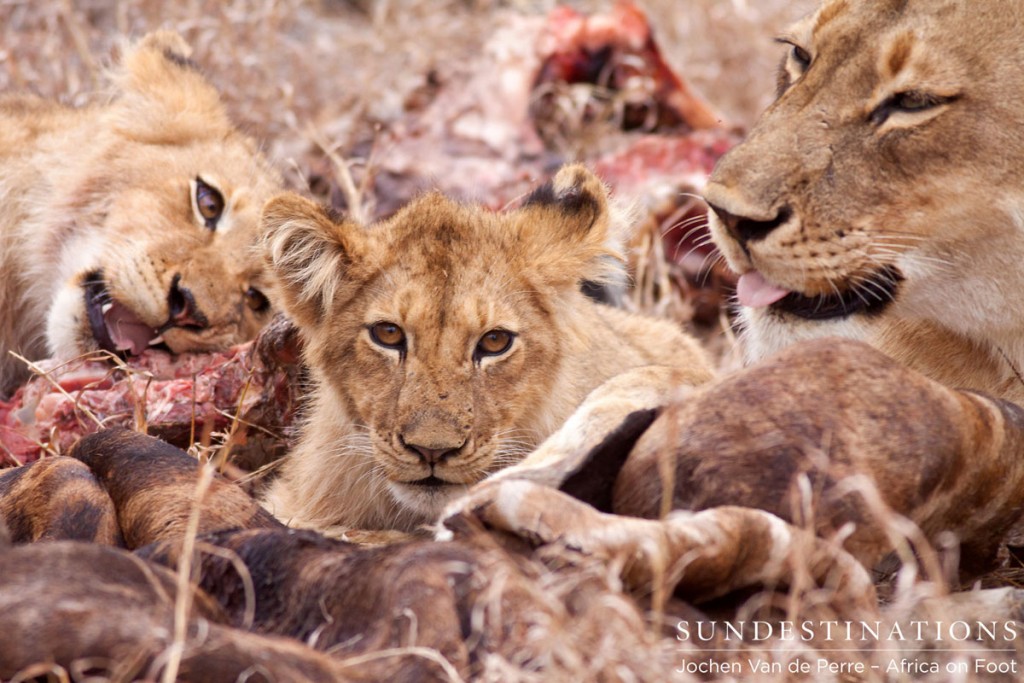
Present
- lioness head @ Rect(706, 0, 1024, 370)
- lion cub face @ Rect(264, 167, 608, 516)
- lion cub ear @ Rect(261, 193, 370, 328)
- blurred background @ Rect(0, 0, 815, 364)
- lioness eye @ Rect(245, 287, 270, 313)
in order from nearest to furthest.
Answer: lioness head @ Rect(706, 0, 1024, 370) < lion cub face @ Rect(264, 167, 608, 516) < lion cub ear @ Rect(261, 193, 370, 328) < lioness eye @ Rect(245, 287, 270, 313) < blurred background @ Rect(0, 0, 815, 364)

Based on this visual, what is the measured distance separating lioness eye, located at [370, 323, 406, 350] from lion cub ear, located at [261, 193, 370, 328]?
0.19 m

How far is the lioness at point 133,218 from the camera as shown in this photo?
4.39 metres

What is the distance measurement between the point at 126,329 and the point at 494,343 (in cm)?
141

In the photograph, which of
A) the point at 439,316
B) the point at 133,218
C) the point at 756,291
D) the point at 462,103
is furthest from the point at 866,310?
the point at 462,103

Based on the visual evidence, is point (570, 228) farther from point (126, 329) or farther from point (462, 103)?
point (462, 103)

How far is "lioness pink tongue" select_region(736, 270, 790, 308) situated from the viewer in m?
3.40

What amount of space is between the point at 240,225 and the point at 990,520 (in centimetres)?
272

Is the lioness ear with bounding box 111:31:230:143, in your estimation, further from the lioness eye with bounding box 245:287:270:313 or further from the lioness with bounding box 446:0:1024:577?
the lioness with bounding box 446:0:1024:577

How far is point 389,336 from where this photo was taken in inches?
145

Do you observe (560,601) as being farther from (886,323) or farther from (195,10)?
(195,10)

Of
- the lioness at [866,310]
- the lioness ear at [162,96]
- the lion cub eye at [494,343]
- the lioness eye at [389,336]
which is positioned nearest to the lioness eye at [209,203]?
the lioness ear at [162,96]

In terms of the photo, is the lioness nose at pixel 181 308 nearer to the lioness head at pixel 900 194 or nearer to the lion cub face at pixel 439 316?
the lion cub face at pixel 439 316

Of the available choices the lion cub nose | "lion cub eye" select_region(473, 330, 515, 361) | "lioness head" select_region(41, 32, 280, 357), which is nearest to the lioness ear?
"lioness head" select_region(41, 32, 280, 357)

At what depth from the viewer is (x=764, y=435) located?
2.51 metres
